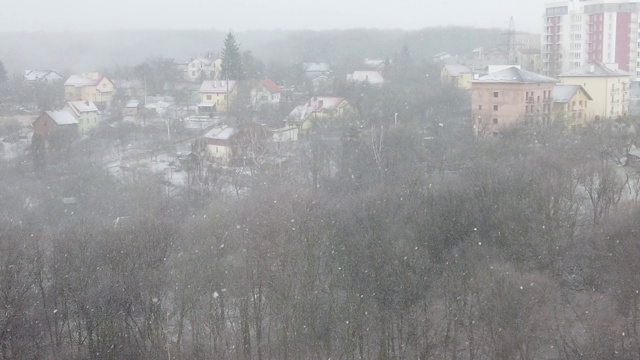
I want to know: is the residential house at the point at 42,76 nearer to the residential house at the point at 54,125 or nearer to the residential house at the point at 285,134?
the residential house at the point at 54,125

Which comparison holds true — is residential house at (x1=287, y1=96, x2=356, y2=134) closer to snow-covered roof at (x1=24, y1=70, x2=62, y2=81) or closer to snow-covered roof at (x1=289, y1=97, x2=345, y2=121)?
snow-covered roof at (x1=289, y1=97, x2=345, y2=121)

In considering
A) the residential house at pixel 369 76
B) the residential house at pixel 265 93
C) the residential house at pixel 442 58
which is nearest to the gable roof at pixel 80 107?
the residential house at pixel 265 93

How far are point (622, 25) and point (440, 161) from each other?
12786 mm

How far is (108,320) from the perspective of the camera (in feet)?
23.5

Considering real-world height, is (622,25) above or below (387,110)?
above

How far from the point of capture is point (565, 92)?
683 inches

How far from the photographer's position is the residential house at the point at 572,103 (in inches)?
653

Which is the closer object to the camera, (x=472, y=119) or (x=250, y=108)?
(x=472, y=119)

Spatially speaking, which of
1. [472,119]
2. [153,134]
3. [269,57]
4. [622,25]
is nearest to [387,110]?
[472,119]

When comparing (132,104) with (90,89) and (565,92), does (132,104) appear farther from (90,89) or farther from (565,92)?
(565,92)

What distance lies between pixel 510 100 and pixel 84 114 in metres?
10.4

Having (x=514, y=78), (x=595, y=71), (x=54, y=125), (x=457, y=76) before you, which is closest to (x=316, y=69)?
(x=457, y=76)

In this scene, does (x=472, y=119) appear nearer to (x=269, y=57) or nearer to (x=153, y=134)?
(x=153, y=134)

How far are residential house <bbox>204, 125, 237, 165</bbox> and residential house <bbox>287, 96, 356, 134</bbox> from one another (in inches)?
83.2
